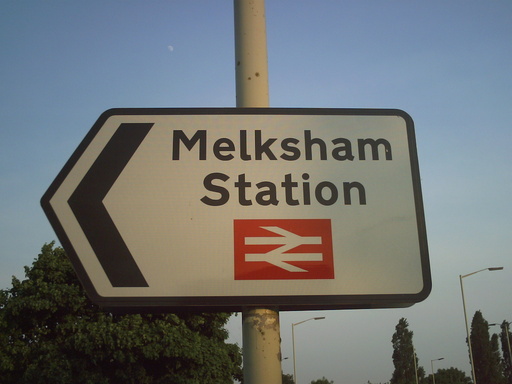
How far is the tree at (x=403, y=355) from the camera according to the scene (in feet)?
218

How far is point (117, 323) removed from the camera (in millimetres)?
18156

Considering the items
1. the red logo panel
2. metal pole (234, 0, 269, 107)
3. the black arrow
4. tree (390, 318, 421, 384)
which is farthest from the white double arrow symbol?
tree (390, 318, 421, 384)

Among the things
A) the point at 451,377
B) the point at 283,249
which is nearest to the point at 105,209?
the point at 283,249

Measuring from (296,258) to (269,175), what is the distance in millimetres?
314

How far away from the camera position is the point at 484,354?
63750 mm

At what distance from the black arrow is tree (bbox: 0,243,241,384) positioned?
16.8 metres

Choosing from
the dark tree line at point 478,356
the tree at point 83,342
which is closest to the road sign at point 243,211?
the tree at point 83,342

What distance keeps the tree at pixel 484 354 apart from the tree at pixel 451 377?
17.4 metres

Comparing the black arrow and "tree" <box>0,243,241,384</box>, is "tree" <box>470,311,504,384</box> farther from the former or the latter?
the black arrow

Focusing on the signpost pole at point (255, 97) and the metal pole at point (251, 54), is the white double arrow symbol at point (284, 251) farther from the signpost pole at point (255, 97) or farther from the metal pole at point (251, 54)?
the metal pole at point (251, 54)

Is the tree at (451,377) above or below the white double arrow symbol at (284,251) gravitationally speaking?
below

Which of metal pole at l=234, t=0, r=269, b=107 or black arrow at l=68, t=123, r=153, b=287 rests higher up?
metal pole at l=234, t=0, r=269, b=107

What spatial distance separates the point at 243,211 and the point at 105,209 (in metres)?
0.47

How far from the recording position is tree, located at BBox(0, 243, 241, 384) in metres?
17.5
